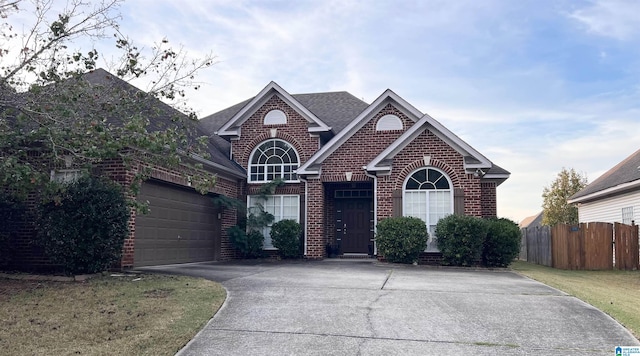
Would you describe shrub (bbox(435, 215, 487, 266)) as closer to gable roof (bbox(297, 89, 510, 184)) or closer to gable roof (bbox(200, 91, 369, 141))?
gable roof (bbox(297, 89, 510, 184))

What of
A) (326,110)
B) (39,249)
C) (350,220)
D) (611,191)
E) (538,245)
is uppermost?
(326,110)

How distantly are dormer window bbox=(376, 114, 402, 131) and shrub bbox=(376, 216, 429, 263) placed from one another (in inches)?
145

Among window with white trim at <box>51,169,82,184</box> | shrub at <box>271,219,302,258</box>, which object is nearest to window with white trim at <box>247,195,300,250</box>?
shrub at <box>271,219,302,258</box>

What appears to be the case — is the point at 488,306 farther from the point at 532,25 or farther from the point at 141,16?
the point at 141,16

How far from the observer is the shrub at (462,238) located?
1380 cm

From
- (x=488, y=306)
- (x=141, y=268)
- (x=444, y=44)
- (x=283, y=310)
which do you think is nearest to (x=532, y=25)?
(x=444, y=44)

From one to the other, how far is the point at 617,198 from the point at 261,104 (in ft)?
47.2

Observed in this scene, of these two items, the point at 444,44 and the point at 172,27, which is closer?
the point at 172,27

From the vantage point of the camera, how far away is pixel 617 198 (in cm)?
1956

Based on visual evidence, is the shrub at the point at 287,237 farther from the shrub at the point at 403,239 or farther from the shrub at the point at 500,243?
the shrub at the point at 500,243

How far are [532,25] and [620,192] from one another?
10445 mm

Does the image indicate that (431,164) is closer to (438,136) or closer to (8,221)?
(438,136)

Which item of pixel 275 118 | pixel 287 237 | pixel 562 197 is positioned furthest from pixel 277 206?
pixel 562 197

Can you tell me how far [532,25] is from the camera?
12055 mm
